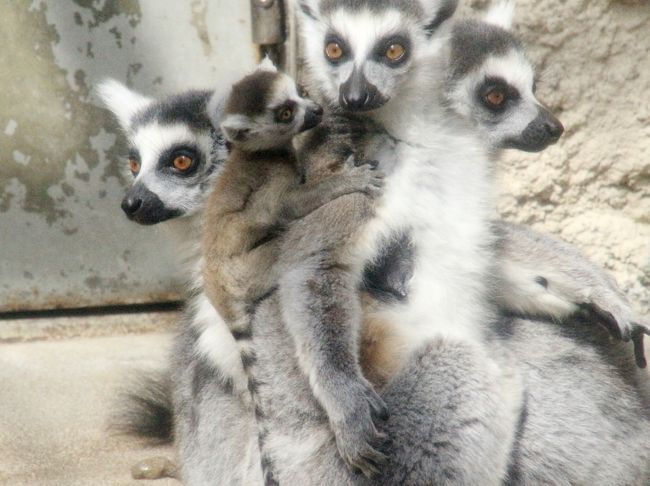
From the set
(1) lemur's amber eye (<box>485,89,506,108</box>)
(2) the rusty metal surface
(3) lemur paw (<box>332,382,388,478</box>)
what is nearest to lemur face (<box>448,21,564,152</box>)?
(1) lemur's amber eye (<box>485,89,506,108</box>)

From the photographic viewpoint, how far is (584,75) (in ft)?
13.2

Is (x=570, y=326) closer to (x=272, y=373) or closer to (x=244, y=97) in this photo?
(x=272, y=373)

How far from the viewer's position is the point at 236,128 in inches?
107

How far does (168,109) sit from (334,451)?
1.34 meters

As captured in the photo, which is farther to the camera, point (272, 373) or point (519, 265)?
point (519, 265)

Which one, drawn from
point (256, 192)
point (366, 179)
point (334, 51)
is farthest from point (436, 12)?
point (256, 192)

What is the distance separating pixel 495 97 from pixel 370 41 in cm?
44

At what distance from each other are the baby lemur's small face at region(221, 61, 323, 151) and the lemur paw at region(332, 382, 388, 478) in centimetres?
74

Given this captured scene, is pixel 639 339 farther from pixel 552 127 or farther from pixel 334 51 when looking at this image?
pixel 334 51

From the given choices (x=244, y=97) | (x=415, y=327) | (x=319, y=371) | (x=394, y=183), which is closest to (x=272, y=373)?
(x=319, y=371)

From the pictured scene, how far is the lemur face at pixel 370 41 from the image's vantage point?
2.86 m

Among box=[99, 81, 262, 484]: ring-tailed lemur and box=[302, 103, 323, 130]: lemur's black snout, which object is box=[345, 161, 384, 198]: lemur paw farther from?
box=[99, 81, 262, 484]: ring-tailed lemur

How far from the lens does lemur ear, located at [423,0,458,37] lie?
9.95ft

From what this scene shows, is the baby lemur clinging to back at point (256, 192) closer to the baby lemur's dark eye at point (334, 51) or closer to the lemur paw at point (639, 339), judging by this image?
the baby lemur's dark eye at point (334, 51)
